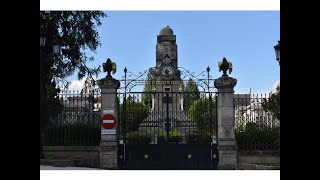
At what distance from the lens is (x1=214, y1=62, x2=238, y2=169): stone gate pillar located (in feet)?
53.8

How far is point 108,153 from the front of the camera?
1653cm

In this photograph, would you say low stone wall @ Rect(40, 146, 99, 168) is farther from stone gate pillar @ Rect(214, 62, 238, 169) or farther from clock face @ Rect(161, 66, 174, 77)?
clock face @ Rect(161, 66, 174, 77)

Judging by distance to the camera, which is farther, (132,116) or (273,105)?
(132,116)

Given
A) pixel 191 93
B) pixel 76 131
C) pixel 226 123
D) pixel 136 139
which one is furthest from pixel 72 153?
pixel 226 123

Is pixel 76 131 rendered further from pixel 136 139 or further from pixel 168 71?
pixel 168 71

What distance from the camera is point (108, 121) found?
16.6 metres

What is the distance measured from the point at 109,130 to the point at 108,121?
0.29 m

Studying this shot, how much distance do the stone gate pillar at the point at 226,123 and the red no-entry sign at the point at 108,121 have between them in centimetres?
341
